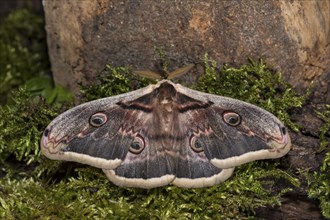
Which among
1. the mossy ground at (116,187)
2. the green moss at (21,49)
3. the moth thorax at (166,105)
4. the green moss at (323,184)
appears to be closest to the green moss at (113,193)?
the mossy ground at (116,187)

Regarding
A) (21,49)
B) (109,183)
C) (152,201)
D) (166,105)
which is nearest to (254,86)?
(166,105)

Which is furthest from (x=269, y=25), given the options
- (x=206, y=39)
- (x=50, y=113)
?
(x=50, y=113)

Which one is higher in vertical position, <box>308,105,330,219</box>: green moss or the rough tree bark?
the rough tree bark

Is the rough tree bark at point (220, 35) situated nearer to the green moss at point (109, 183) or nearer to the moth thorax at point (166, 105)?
the green moss at point (109, 183)

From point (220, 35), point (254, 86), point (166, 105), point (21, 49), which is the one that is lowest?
point (21, 49)

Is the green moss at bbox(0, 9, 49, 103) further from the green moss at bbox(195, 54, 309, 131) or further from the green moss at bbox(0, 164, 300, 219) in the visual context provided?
the green moss at bbox(195, 54, 309, 131)

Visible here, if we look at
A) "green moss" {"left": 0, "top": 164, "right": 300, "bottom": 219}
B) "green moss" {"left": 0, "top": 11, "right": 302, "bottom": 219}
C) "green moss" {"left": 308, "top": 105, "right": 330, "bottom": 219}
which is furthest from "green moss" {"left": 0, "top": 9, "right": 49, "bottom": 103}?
"green moss" {"left": 308, "top": 105, "right": 330, "bottom": 219}

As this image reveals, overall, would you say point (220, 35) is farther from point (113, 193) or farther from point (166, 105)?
point (113, 193)

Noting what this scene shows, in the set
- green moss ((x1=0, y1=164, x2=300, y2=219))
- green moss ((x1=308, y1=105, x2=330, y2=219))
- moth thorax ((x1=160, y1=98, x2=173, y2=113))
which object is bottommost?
green moss ((x1=0, y1=164, x2=300, y2=219))
